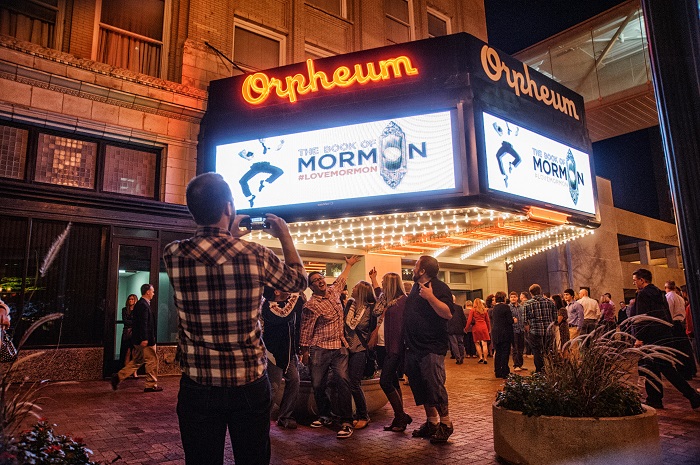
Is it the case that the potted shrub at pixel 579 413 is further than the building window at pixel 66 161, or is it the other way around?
the building window at pixel 66 161

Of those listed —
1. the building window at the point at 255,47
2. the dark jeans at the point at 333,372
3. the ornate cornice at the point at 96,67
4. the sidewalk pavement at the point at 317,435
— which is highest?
the building window at the point at 255,47

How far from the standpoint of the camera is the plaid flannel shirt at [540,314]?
10602mm

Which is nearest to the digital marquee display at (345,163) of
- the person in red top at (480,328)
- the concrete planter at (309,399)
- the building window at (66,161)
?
the building window at (66,161)

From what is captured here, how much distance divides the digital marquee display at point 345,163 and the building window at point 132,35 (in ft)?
10.7

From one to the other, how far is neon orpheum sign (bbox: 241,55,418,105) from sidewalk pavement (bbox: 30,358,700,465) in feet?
23.2

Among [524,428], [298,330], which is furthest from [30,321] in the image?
[524,428]

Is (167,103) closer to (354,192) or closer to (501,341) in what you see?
(354,192)

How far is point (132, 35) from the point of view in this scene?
1248 cm

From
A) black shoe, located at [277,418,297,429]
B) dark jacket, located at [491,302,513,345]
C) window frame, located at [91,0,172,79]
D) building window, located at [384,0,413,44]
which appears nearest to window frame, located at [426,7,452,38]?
building window, located at [384,0,413,44]

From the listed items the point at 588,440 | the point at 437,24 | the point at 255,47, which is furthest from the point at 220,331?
the point at 437,24

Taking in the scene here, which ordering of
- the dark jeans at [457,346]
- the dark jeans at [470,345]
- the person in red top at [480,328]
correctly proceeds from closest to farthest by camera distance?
1. the dark jeans at [457,346]
2. the person in red top at [480,328]
3. the dark jeans at [470,345]

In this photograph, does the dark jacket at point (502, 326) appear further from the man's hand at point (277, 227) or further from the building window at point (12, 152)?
the building window at point (12, 152)

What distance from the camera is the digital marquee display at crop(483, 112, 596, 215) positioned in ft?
34.8

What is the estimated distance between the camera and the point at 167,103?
12242 millimetres
